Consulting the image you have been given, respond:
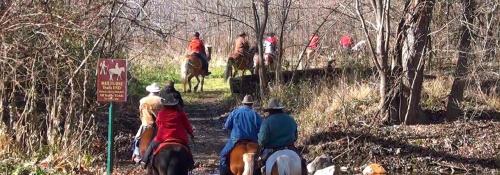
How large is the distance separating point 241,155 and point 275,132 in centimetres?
72

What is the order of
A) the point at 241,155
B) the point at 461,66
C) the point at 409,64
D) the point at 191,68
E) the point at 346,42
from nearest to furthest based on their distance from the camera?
the point at 241,155, the point at 409,64, the point at 461,66, the point at 346,42, the point at 191,68

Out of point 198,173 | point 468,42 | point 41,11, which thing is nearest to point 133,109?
point 198,173

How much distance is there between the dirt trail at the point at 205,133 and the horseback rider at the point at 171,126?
269cm

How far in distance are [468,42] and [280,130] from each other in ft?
23.3

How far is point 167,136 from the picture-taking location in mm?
10656

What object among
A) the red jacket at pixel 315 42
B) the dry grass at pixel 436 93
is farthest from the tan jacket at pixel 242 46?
the dry grass at pixel 436 93

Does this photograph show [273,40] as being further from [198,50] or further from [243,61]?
[198,50]

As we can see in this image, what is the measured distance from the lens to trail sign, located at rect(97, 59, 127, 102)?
1107 centimetres

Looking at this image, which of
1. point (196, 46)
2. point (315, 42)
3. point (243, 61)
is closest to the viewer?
point (315, 42)

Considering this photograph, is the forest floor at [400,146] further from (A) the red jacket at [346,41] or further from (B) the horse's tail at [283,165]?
(A) the red jacket at [346,41]

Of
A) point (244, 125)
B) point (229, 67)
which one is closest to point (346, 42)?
point (229, 67)

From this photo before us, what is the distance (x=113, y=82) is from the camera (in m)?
11.1

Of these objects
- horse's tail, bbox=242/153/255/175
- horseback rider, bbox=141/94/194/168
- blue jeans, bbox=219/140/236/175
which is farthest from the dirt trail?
horseback rider, bbox=141/94/194/168

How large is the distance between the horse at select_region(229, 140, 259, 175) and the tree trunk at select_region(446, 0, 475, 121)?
6255 mm
